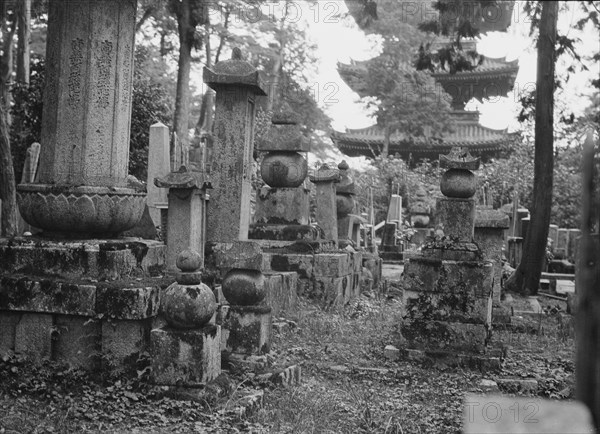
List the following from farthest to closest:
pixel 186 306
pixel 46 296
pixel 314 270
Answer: pixel 314 270 → pixel 46 296 → pixel 186 306

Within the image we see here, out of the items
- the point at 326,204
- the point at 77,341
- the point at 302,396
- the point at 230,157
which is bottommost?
the point at 302,396

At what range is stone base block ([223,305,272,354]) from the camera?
19.4ft

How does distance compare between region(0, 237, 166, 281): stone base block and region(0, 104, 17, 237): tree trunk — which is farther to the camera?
region(0, 104, 17, 237): tree trunk

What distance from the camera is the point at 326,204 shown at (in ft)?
36.9

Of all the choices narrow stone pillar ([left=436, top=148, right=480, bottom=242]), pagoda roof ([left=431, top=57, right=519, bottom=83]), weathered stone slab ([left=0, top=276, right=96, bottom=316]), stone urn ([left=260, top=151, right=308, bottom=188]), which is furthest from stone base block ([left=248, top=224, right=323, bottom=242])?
pagoda roof ([left=431, top=57, right=519, bottom=83])

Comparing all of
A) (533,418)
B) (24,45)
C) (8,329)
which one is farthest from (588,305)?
(24,45)

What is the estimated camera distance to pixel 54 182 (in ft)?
18.1

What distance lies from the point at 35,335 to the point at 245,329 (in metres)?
1.70

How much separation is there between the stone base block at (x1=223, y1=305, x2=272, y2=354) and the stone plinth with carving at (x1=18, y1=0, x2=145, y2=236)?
4.12 ft

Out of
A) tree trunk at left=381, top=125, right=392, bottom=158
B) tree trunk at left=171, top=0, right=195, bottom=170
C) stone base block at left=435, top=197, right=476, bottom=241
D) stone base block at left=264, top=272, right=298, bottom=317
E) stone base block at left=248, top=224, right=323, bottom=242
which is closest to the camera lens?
stone base block at left=435, top=197, right=476, bottom=241

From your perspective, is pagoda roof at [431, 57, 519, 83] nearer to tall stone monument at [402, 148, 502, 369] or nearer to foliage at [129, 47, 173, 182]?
foliage at [129, 47, 173, 182]

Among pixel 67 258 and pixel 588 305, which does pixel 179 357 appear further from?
pixel 588 305

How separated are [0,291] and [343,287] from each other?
236 inches

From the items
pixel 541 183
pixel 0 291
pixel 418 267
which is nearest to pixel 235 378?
pixel 0 291
